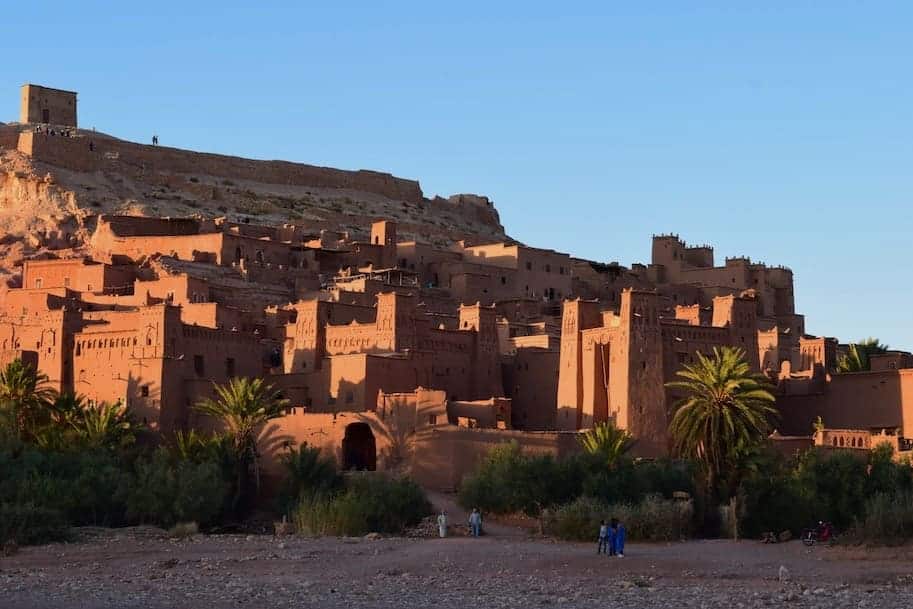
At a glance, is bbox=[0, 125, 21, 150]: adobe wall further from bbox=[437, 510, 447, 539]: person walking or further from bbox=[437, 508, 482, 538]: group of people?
bbox=[437, 508, 482, 538]: group of people

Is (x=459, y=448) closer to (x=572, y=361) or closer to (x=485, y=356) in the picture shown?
(x=572, y=361)

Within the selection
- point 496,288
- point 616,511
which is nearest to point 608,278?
point 496,288

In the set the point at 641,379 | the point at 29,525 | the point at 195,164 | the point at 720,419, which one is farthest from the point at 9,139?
the point at 720,419

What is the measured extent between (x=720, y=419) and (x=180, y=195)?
41130 millimetres

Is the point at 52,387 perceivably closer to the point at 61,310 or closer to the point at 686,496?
the point at 61,310

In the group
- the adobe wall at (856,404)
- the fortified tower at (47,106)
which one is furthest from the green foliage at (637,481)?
the fortified tower at (47,106)

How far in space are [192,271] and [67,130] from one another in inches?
927

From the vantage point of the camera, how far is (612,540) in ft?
115

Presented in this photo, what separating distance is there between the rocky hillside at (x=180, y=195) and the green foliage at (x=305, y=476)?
2173 cm

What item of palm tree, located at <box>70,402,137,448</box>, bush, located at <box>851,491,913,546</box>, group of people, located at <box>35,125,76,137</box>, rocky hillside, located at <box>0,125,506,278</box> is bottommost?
bush, located at <box>851,491,913,546</box>

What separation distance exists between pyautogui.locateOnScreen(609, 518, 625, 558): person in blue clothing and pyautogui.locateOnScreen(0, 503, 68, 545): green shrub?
12.9 metres

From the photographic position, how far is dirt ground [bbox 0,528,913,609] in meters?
28.7

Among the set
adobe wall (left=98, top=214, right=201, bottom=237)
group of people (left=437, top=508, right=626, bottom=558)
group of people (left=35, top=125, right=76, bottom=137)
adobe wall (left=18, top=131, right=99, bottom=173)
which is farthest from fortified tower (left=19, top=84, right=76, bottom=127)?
→ group of people (left=437, top=508, right=626, bottom=558)

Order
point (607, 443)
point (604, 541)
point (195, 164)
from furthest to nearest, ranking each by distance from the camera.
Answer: point (195, 164)
point (607, 443)
point (604, 541)
